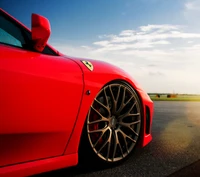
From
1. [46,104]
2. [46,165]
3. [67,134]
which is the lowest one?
[46,165]

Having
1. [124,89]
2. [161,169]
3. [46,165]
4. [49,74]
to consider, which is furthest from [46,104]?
[161,169]

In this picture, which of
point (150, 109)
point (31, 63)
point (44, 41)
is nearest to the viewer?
point (31, 63)

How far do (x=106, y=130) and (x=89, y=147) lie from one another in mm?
244

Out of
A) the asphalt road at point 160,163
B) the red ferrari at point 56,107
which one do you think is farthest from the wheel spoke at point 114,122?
the asphalt road at point 160,163

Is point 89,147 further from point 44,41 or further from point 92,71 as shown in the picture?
point 44,41

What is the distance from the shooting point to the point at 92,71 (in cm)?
240

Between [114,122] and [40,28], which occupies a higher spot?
[40,28]

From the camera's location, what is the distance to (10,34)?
2.26 m

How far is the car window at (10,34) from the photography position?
7.11ft

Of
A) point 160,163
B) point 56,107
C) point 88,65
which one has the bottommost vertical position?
point 160,163

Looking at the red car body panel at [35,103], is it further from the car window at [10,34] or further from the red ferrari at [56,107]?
the car window at [10,34]

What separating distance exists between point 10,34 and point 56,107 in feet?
2.40

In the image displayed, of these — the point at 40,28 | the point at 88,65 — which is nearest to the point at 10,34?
the point at 40,28

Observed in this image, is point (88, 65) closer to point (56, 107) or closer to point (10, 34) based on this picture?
point (56, 107)
